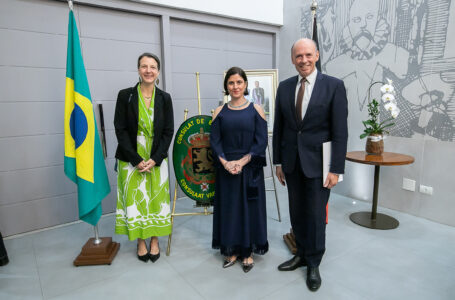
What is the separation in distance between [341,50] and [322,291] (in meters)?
2.83

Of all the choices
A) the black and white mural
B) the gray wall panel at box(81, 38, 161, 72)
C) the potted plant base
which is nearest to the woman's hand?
the gray wall panel at box(81, 38, 161, 72)

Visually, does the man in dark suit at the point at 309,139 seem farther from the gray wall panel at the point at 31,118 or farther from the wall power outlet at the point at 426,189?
the gray wall panel at the point at 31,118

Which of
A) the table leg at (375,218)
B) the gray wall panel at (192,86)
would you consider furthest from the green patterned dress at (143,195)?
the table leg at (375,218)

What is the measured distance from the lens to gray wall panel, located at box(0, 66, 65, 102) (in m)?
2.67

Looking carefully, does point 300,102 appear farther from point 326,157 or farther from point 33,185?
point 33,185

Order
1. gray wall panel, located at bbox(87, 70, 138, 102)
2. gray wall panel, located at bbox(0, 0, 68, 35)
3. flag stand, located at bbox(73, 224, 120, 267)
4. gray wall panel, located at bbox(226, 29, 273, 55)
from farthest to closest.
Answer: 1. gray wall panel, located at bbox(226, 29, 273, 55)
2. gray wall panel, located at bbox(87, 70, 138, 102)
3. gray wall panel, located at bbox(0, 0, 68, 35)
4. flag stand, located at bbox(73, 224, 120, 267)

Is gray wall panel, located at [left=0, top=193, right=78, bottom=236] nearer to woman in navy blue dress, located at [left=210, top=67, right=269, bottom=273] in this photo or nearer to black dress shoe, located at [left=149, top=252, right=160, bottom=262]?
black dress shoe, located at [left=149, top=252, right=160, bottom=262]

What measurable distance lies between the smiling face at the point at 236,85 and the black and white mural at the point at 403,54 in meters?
1.99

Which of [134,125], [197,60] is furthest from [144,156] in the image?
[197,60]

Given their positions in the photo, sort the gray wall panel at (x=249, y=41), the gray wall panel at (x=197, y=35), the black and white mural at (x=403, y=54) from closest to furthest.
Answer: the black and white mural at (x=403, y=54), the gray wall panel at (x=197, y=35), the gray wall panel at (x=249, y=41)

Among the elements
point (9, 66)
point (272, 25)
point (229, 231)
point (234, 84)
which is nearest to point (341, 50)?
point (272, 25)

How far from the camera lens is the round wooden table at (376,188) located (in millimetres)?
2672

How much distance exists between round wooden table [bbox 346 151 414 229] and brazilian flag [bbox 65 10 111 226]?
2254 millimetres

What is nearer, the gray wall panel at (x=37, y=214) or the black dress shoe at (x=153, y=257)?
the black dress shoe at (x=153, y=257)
